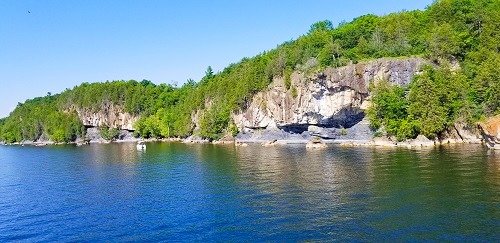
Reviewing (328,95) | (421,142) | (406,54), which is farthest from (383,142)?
(406,54)

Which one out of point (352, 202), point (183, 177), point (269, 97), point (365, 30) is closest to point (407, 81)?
point (365, 30)

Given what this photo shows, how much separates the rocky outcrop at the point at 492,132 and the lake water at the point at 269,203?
778 centimetres

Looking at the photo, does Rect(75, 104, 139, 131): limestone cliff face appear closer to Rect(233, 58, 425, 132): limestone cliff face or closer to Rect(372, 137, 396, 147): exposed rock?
Rect(233, 58, 425, 132): limestone cliff face

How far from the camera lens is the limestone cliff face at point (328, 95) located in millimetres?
97688

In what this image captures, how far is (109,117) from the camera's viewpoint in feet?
623

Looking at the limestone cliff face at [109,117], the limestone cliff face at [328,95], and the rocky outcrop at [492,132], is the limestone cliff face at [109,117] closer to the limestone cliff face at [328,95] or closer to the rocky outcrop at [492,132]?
the limestone cliff face at [328,95]

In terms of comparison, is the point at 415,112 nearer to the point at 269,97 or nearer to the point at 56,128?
the point at 269,97

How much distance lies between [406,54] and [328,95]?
1891 centimetres

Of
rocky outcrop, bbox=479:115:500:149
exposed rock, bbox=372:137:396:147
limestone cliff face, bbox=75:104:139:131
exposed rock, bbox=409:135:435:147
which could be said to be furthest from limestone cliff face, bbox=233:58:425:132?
limestone cliff face, bbox=75:104:139:131

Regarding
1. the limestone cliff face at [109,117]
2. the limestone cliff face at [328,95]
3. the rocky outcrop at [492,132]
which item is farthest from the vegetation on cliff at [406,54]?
the limestone cliff face at [109,117]

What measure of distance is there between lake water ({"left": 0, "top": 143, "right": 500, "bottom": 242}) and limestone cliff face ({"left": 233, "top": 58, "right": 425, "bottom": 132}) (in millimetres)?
38104

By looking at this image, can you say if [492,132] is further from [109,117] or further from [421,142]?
[109,117]

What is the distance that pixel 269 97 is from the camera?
124 meters

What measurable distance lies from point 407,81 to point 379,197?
63013 mm
